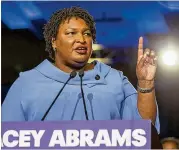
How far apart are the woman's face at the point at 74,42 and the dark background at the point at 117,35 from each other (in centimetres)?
7

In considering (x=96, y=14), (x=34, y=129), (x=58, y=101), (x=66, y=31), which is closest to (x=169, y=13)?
(x=96, y=14)

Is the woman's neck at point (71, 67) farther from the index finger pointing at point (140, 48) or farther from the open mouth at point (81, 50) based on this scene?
the index finger pointing at point (140, 48)

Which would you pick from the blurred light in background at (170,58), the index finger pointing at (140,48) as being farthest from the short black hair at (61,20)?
A: the blurred light in background at (170,58)

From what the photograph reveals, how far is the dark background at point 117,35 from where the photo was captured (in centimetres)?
264

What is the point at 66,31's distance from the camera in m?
2.67

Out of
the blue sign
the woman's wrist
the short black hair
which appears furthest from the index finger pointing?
the blue sign

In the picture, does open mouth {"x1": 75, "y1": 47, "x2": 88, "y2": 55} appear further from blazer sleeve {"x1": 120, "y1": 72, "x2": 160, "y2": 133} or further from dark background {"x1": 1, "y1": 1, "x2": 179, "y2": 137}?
blazer sleeve {"x1": 120, "y1": 72, "x2": 160, "y2": 133}

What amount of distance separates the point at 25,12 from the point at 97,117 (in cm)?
70

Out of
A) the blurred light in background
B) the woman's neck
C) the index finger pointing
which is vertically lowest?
the woman's neck

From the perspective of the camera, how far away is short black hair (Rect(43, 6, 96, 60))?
2.70 m

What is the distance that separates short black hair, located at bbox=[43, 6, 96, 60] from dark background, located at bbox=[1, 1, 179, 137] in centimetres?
3

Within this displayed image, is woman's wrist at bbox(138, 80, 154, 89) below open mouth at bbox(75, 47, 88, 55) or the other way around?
below

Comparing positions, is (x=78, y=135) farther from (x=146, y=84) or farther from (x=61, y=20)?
(x=61, y=20)

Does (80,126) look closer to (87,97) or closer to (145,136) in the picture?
(87,97)
